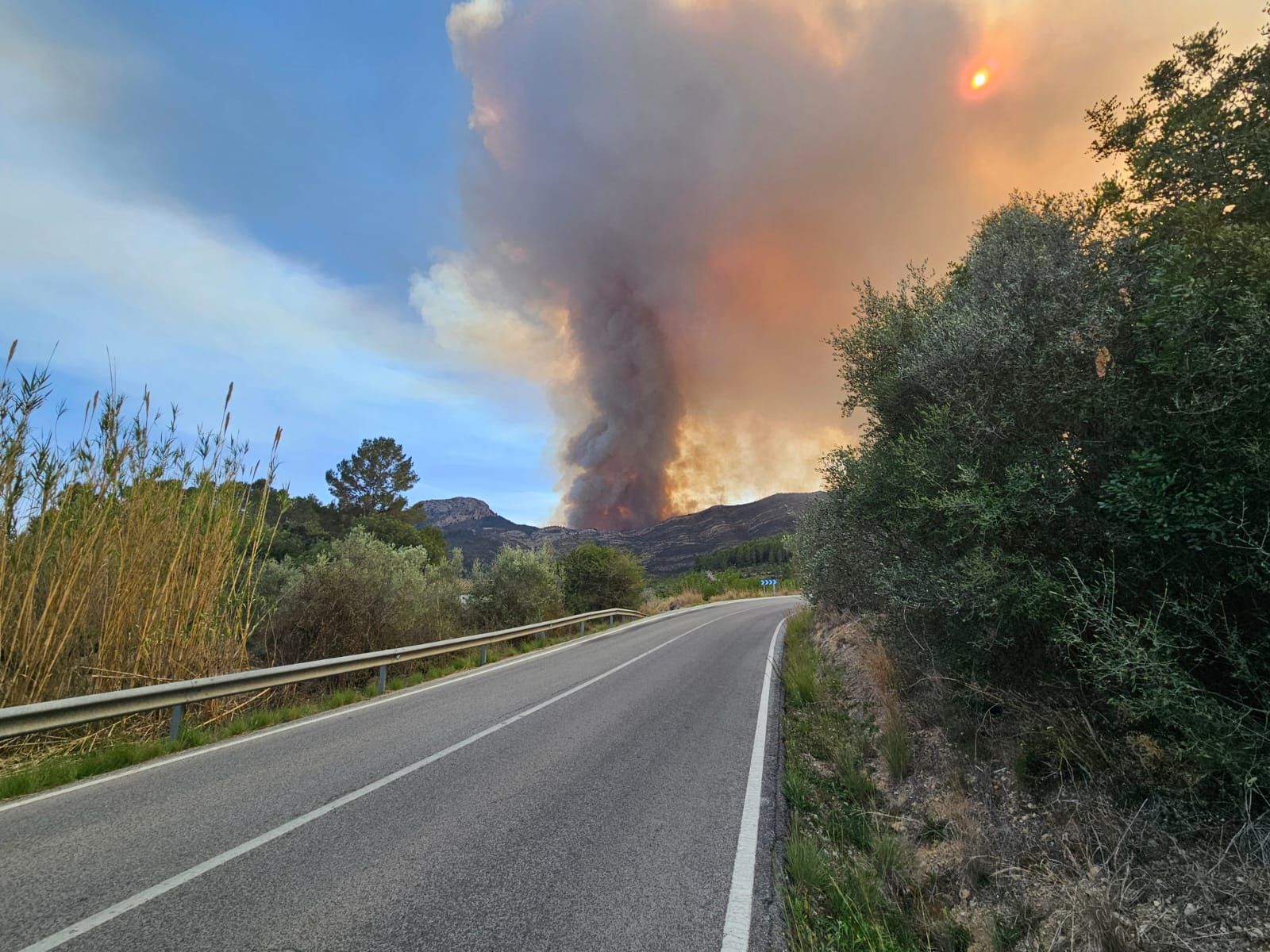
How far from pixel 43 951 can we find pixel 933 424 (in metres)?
7.31

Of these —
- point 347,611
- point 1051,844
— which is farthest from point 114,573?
point 1051,844

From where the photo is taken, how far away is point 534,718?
730 centimetres

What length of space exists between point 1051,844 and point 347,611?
39.4ft

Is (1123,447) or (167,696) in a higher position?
(1123,447)

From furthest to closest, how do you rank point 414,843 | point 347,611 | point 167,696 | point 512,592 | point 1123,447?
point 512,592
point 347,611
point 167,696
point 1123,447
point 414,843

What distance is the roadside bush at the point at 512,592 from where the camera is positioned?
63.4 feet

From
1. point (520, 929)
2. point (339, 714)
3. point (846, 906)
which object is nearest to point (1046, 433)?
point (846, 906)

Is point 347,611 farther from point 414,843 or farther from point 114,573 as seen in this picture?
point 414,843

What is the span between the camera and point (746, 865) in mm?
3660

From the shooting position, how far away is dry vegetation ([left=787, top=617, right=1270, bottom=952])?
2891 millimetres

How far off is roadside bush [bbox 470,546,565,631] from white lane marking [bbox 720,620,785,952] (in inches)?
549

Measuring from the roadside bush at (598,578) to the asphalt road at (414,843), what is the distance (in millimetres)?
18601

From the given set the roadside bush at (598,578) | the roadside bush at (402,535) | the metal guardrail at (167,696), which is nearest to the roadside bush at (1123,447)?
the metal guardrail at (167,696)

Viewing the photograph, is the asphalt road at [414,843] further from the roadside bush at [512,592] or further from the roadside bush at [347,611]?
the roadside bush at [512,592]
